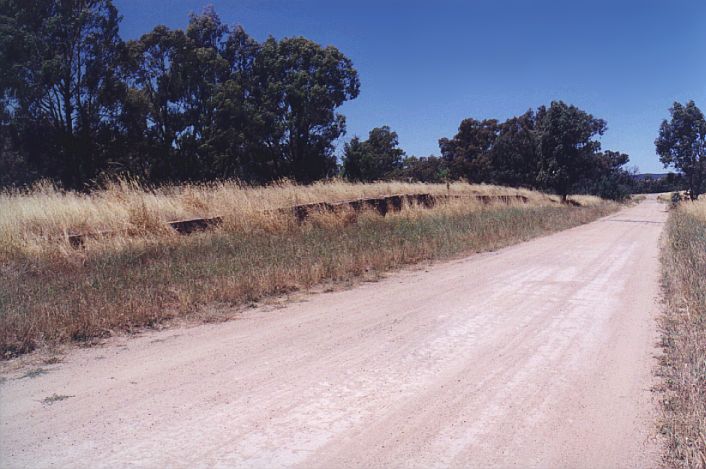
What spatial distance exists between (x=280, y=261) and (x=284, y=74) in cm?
3095

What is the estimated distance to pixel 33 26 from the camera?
24.3m

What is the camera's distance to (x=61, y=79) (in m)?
25.3

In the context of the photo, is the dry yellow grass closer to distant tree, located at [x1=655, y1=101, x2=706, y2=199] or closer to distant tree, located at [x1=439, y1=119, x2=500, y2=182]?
distant tree, located at [x1=655, y1=101, x2=706, y2=199]

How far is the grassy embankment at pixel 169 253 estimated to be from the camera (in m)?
6.26

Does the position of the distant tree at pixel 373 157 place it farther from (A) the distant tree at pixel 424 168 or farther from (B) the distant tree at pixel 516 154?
(B) the distant tree at pixel 516 154

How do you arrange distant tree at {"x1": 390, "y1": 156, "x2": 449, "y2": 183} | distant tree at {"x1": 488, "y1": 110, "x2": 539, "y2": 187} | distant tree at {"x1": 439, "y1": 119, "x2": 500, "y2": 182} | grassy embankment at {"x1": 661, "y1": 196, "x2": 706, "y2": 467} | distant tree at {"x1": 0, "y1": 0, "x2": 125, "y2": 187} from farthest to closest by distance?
distant tree at {"x1": 390, "y1": 156, "x2": 449, "y2": 183} → distant tree at {"x1": 439, "y1": 119, "x2": 500, "y2": 182} → distant tree at {"x1": 488, "y1": 110, "x2": 539, "y2": 187} → distant tree at {"x1": 0, "y1": 0, "x2": 125, "y2": 187} → grassy embankment at {"x1": 661, "y1": 196, "x2": 706, "y2": 467}

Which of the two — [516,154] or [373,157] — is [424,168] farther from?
[373,157]

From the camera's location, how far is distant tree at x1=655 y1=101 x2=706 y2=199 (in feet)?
134

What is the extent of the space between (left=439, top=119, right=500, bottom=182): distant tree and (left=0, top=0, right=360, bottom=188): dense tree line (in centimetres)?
2321

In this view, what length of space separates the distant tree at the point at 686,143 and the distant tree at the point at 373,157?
80.2 feet

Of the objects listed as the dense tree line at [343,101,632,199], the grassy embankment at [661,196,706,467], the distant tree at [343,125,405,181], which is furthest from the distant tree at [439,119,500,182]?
the grassy embankment at [661,196,706,467]

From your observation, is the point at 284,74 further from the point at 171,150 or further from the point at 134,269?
the point at 134,269

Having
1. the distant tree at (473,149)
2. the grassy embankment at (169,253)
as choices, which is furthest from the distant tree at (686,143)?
the grassy embankment at (169,253)

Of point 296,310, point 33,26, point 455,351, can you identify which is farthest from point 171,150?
point 455,351
